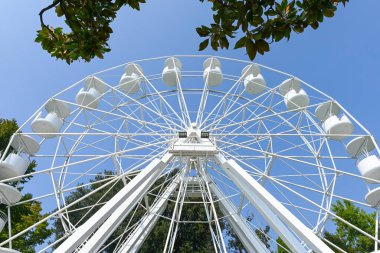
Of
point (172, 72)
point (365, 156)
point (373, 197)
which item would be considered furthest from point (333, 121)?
point (172, 72)

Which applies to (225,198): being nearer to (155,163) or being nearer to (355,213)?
(155,163)

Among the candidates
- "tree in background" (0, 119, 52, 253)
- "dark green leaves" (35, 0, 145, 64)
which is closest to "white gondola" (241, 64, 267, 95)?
"tree in background" (0, 119, 52, 253)

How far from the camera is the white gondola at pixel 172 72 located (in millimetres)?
14359

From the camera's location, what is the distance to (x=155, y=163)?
9.09 meters

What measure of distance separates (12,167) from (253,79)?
890 centimetres

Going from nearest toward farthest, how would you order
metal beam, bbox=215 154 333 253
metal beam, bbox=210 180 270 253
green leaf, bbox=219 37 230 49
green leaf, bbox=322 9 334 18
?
green leaf, bbox=322 9 334 18, green leaf, bbox=219 37 230 49, metal beam, bbox=215 154 333 253, metal beam, bbox=210 180 270 253

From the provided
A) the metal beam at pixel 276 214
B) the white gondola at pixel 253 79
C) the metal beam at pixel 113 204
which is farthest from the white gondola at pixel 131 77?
the metal beam at pixel 276 214

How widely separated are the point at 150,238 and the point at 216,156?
54.3ft

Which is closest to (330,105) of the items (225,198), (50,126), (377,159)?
(377,159)

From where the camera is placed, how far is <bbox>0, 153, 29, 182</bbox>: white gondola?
33.2 ft

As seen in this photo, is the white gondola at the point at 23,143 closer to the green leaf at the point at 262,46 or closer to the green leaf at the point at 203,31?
the green leaf at the point at 203,31

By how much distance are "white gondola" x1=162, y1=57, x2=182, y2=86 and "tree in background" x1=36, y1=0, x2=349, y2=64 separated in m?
10.7

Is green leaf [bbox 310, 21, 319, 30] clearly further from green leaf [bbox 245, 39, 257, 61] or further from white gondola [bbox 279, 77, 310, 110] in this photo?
white gondola [bbox 279, 77, 310, 110]

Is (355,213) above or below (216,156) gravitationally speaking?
above
